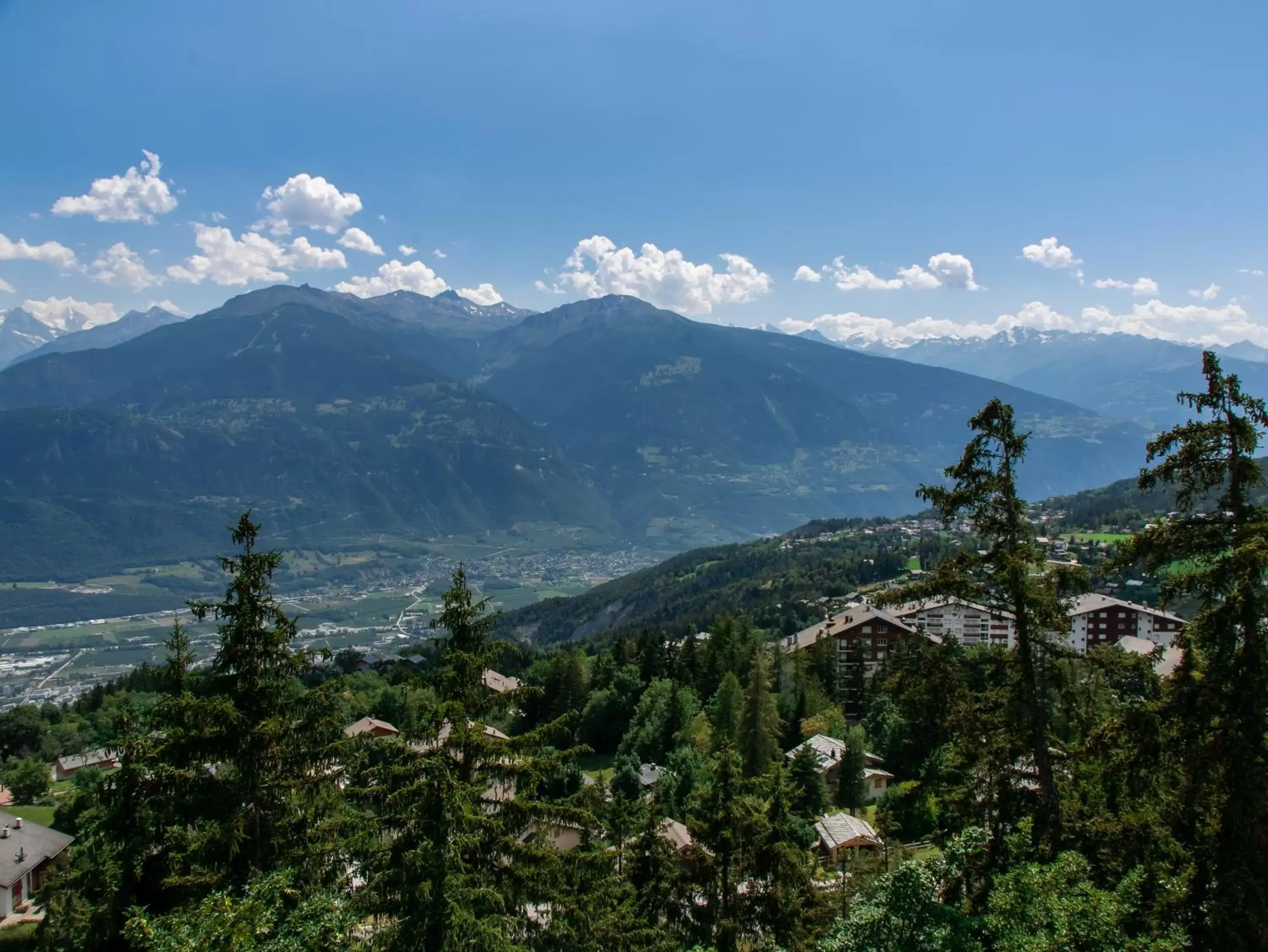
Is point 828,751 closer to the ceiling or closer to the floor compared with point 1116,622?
closer to the ceiling

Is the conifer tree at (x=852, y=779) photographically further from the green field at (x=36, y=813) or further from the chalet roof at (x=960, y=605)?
the green field at (x=36, y=813)

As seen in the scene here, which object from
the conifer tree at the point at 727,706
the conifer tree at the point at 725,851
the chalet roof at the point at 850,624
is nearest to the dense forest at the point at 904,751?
the conifer tree at the point at 725,851

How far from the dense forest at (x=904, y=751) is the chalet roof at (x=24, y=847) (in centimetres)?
3146

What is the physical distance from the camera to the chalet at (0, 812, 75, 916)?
1609 inches

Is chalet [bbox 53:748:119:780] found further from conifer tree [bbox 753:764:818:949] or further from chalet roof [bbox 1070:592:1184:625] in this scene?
chalet roof [bbox 1070:592:1184:625]

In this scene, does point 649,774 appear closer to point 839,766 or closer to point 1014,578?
point 839,766

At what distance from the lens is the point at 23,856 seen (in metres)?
42.8

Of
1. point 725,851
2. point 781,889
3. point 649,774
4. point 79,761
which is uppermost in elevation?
point 725,851

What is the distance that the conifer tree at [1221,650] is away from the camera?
1119cm

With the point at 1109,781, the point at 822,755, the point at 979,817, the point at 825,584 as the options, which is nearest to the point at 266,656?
the point at 979,817

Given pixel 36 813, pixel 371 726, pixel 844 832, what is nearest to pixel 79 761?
pixel 36 813

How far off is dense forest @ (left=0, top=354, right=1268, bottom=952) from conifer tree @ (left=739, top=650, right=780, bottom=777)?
1119 inches

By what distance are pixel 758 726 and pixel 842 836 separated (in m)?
10.9

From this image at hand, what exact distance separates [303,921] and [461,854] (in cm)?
336
